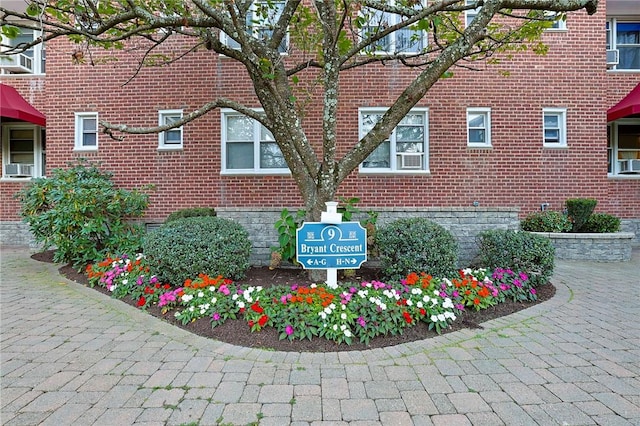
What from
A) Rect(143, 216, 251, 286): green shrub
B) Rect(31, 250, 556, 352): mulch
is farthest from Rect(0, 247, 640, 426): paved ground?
Rect(143, 216, 251, 286): green shrub

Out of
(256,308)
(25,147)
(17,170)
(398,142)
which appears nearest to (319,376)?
(256,308)

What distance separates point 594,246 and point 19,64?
15.6 meters

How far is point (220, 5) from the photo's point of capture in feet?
18.8

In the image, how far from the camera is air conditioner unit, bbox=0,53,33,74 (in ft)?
31.6

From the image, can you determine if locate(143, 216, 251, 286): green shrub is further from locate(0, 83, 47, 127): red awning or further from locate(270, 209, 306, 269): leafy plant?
locate(0, 83, 47, 127): red awning

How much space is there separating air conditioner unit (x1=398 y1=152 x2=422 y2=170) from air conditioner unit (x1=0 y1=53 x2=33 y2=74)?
1074 cm

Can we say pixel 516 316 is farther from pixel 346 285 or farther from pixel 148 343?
pixel 148 343

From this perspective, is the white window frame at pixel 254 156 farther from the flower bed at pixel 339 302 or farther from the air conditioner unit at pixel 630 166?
the air conditioner unit at pixel 630 166

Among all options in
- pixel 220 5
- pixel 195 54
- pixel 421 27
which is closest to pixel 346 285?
pixel 421 27

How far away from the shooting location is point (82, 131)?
339 inches

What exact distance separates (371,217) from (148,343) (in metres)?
3.36

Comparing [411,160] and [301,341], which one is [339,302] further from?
[411,160]

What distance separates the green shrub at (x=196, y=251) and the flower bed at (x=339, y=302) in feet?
0.56

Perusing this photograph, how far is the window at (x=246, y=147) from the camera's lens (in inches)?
328
